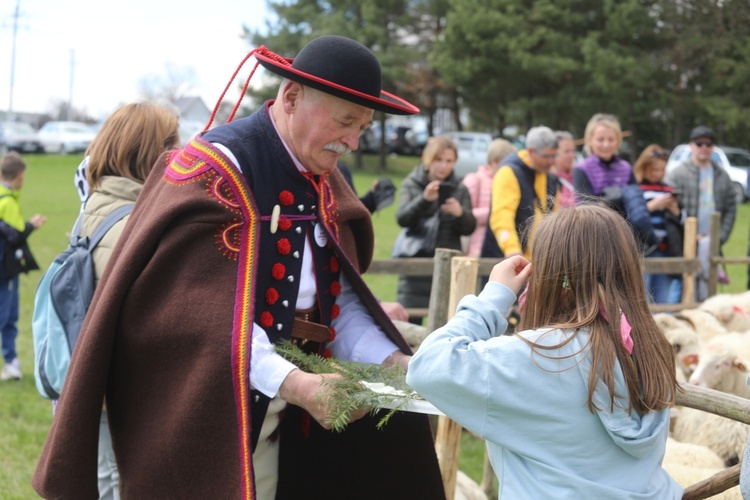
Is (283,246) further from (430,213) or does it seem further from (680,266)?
(680,266)

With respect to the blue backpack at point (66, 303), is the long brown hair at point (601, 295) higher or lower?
higher

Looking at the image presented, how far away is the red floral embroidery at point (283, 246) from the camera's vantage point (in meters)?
2.82

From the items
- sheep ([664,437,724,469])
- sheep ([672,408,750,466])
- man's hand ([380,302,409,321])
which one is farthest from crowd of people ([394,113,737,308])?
man's hand ([380,302,409,321])

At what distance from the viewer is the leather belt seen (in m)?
2.92

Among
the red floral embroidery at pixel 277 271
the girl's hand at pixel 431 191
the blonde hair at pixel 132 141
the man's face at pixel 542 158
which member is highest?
the man's face at pixel 542 158

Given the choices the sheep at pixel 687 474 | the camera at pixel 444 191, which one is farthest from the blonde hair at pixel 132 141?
the camera at pixel 444 191

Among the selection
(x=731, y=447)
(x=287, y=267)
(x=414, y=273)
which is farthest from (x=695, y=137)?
(x=287, y=267)

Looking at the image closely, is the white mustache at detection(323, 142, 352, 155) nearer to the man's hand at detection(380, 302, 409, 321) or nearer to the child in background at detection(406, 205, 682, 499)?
the child in background at detection(406, 205, 682, 499)

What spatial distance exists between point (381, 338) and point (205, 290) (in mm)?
737

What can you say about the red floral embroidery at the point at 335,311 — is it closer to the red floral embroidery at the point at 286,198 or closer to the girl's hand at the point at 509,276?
the red floral embroidery at the point at 286,198

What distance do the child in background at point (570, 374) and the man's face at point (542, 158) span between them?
419cm

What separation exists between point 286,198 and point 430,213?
3.82 metres

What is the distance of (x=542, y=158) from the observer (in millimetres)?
6453

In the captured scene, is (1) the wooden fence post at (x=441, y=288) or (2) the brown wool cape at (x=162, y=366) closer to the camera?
(2) the brown wool cape at (x=162, y=366)
